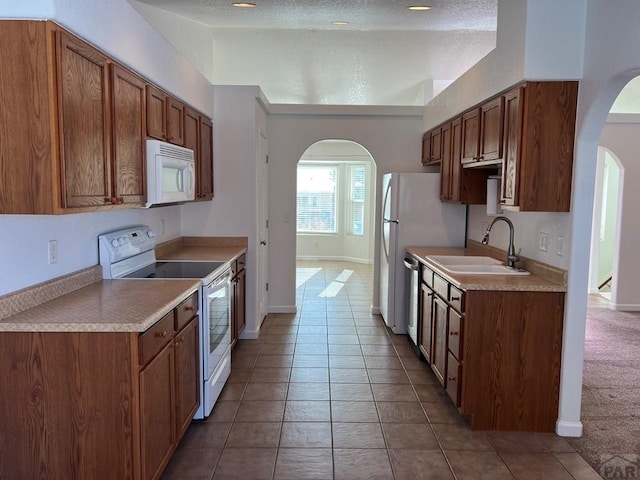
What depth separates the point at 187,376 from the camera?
283 centimetres

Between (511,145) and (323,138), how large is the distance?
2872mm

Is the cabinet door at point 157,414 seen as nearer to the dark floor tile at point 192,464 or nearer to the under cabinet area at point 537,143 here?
the dark floor tile at point 192,464

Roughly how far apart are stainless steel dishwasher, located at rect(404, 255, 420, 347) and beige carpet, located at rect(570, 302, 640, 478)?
1400 millimetres

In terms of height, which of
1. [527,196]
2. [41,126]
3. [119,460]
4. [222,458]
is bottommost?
[222,458]

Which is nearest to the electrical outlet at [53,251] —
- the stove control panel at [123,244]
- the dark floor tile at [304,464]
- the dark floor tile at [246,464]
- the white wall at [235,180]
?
the stove control panel at [123,244]

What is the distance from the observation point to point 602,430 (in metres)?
3.08

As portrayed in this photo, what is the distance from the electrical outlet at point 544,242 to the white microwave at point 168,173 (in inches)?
96.8

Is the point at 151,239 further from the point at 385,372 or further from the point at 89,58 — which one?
the point at 385,372

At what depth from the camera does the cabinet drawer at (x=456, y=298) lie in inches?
123

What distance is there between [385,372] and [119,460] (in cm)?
240

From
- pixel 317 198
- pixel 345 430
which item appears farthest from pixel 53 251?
pixel 317 198

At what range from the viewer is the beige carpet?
291cm

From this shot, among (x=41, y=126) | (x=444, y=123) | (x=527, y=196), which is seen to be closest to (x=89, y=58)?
(x=41, y=126)

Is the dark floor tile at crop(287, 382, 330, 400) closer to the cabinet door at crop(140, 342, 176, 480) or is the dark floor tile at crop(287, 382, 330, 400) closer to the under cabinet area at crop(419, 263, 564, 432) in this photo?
the under cabinet area at crop(419, 263, 564, 432)
